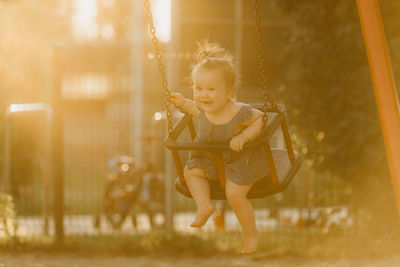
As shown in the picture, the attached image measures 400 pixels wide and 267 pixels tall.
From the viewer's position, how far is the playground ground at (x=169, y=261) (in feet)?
23.2

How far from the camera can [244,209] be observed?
3.92 meters

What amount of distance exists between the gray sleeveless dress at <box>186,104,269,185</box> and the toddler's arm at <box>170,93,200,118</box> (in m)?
0.14

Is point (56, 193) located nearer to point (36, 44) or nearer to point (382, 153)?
point (382, 153)

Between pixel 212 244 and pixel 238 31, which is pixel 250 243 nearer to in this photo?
pixel 212 244

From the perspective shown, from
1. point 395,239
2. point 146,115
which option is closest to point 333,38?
point 395,239

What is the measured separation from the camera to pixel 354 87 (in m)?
7.32

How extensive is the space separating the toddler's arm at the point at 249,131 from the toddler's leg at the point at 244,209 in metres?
0.32

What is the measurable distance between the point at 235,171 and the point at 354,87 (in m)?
3.76

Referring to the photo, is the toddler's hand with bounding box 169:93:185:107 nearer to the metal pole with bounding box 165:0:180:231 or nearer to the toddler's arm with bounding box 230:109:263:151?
the toddler's arm with bounding box 230:109:263:151

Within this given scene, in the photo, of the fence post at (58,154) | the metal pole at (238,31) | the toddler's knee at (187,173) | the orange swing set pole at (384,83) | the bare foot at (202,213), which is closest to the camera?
the bare foot at (202,213)

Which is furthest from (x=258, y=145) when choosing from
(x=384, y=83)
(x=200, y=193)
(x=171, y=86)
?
(x=171, y=86)

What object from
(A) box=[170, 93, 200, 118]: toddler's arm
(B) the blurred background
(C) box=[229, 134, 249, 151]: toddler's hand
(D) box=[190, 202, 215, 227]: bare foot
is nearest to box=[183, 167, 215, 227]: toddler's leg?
(D) box=[190, 202, 215, 227]: bare foot

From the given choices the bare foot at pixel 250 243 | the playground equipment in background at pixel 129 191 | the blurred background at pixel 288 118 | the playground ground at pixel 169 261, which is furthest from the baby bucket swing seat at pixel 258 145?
the playground equipment in background at pixel 129 191

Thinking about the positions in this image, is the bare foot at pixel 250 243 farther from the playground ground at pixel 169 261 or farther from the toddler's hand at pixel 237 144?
the playground ground at pixel 169 261
